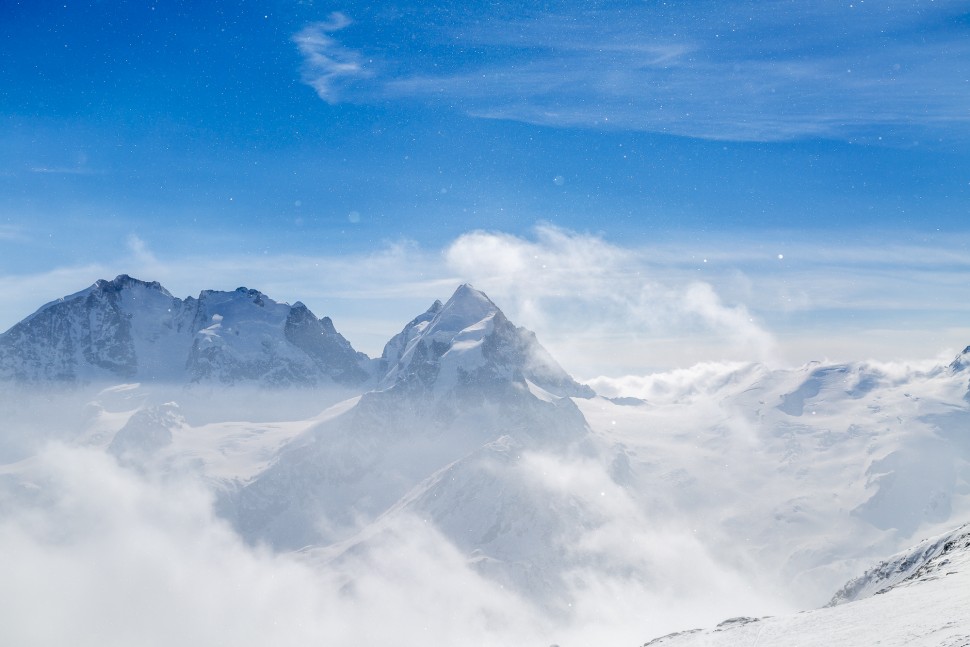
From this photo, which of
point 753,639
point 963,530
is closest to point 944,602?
point 753,639

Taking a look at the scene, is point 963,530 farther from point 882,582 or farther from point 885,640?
point 885,640

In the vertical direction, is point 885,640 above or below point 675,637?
above

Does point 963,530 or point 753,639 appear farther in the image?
point 963,530

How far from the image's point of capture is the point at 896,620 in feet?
128

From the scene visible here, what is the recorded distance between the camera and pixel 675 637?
58.3 m

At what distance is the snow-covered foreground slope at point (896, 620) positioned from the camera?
115ft

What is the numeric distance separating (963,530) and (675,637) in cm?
2447

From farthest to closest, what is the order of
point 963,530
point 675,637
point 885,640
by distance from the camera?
point 963,530
point 675,637
point 885,640

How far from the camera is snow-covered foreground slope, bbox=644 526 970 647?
35.1m

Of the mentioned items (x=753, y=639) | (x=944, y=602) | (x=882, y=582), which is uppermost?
(x=944, y=602)

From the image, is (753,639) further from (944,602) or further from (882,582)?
(882,582)

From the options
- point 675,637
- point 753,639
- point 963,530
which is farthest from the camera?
point 963,530

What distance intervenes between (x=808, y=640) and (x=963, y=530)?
29428 mm

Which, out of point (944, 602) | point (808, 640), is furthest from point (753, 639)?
point (944, 602)
